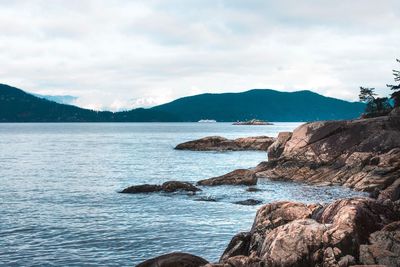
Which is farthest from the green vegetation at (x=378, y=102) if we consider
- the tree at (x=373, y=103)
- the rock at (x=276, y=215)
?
the rock at (x=276, y=215)

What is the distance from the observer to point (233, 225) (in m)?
29.6

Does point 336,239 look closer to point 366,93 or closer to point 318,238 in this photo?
point 318,238

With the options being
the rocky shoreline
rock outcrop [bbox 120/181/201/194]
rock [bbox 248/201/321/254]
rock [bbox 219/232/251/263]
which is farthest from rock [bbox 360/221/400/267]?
rock outcrop [bbox 120/181/201/194]

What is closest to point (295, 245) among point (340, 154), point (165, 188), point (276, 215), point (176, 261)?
point (276, 215)

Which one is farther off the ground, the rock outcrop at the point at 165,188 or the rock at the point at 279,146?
the rock at the point at 279,146

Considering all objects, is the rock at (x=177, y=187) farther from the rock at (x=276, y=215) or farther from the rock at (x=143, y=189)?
the rock at (x=276, y=215)

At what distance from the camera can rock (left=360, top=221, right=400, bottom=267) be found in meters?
15.0

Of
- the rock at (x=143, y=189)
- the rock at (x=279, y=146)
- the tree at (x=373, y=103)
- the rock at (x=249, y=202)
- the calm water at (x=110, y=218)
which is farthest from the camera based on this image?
the tree at (x=373, y=103)

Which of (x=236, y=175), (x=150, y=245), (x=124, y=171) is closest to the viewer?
(x=150, y=245)

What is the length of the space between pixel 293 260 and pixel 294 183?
34776mm

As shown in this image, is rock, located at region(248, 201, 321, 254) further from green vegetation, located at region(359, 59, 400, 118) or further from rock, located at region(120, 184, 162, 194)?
green vegetation, located at region(359, 59, 400, 118)

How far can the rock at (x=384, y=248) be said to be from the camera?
15031mm

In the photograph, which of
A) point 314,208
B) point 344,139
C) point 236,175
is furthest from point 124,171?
point 314,208

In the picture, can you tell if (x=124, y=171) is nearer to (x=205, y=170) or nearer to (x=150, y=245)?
(x=205, y=170)
